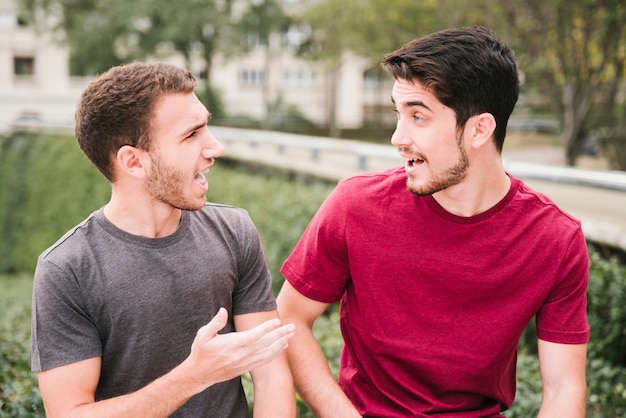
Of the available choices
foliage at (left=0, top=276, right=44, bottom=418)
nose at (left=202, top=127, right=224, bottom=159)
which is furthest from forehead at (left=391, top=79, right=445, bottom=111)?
foliage at (left=0, top=276, right=44, bottom=418)

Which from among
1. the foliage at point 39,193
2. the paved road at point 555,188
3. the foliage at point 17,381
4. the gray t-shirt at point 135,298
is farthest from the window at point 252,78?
the gray t-shirt at point 135,298

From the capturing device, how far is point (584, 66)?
12.3m

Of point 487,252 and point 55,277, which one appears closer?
point 55,277

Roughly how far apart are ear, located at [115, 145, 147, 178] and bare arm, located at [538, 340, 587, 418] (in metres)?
1.54

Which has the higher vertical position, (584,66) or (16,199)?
(584,66)

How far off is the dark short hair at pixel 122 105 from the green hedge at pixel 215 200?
138 centimetres

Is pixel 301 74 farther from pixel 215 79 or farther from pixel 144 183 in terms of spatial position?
pixel 144 183

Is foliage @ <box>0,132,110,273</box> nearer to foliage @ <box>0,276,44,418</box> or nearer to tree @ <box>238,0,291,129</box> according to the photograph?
tree @ <box>238,0,291,129</box>

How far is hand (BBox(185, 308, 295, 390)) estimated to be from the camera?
78.9 inches

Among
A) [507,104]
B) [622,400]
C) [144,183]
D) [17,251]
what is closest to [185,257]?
[144,183]

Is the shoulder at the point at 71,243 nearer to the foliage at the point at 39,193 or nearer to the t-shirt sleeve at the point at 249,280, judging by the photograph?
the t-shirt sleeve at the point at 249,280

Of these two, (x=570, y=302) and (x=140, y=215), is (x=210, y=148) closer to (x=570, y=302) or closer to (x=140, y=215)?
(x=140, y=215)

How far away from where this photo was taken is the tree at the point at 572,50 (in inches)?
457

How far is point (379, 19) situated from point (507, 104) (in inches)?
801
